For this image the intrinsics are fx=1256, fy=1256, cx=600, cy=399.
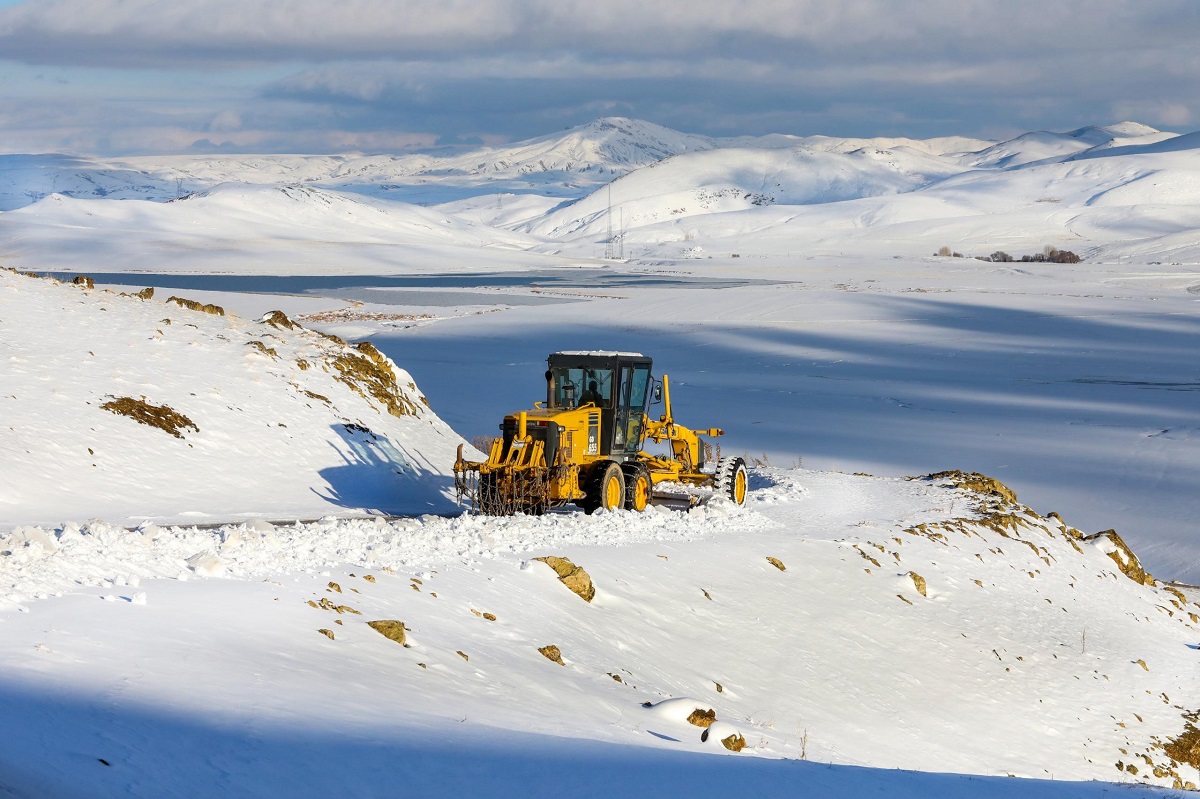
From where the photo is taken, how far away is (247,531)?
13.9m

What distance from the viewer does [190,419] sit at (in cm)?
2222

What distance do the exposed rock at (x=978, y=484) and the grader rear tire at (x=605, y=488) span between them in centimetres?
958

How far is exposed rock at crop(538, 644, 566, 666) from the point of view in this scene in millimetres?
11836

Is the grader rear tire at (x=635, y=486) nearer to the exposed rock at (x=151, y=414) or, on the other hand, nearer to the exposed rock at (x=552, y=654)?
the exposed rock at (x=151, y=414)

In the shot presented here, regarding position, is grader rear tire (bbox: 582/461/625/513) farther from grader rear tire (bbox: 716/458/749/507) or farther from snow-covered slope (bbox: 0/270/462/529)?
snow-covered slope (bbox: 0/270/462/529)

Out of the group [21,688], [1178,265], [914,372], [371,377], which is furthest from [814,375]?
[1178,265]

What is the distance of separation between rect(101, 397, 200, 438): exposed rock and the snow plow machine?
538 centimetres

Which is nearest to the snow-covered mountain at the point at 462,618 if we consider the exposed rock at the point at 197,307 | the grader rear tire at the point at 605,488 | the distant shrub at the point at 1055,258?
the grader rear tire at the point at 605,488

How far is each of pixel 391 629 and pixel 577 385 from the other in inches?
384

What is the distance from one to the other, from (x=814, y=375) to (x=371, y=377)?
85.6ft

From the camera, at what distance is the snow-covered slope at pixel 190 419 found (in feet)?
61.8

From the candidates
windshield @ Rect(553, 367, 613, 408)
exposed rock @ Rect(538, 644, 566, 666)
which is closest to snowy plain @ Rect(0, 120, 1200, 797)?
exposed rock @ Rect(538, 644, 566, 666)

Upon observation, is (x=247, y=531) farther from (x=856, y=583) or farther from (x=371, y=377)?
(x=371, y=377)

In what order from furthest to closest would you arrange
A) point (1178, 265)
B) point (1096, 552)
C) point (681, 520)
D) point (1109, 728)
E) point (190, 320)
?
point (1178, 265) < point (190, 320) < point (1096, 552) < point (681, 520) < point (1109, 728)
